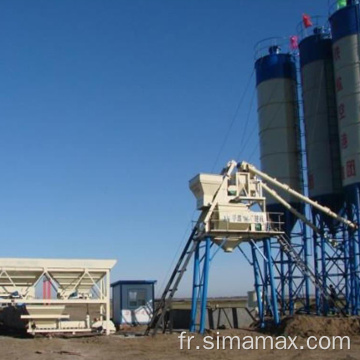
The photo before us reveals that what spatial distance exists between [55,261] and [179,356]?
10.8 meters

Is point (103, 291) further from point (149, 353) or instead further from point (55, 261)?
point (149, 353)

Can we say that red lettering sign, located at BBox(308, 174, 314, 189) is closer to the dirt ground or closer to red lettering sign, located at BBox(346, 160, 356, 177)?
red lettering sign, located at BBox(346, 160, 356, 177)

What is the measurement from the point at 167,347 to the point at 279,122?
24863mm

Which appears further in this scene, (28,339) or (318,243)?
(318,243)

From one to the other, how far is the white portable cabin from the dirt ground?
5488 mm

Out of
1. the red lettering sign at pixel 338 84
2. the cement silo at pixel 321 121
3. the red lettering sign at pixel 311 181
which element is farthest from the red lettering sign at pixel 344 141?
the red lettering sign at pixel 311 181

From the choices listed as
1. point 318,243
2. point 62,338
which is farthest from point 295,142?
point 62,338

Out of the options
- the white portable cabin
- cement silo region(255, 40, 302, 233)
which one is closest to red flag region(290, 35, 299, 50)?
cement silo region(255, 40, 302, 233)

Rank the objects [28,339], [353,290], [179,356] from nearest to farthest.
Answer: [179,356] → [28,339] → [353,290]

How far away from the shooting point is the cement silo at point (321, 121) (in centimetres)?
4431

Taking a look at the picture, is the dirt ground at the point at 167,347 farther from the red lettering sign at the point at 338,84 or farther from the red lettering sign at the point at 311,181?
the red lettering sign at the point at 338,84

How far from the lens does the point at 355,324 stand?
34.2 metres

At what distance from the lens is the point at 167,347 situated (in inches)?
1135

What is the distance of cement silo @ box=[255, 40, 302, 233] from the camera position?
4747 centimetres
